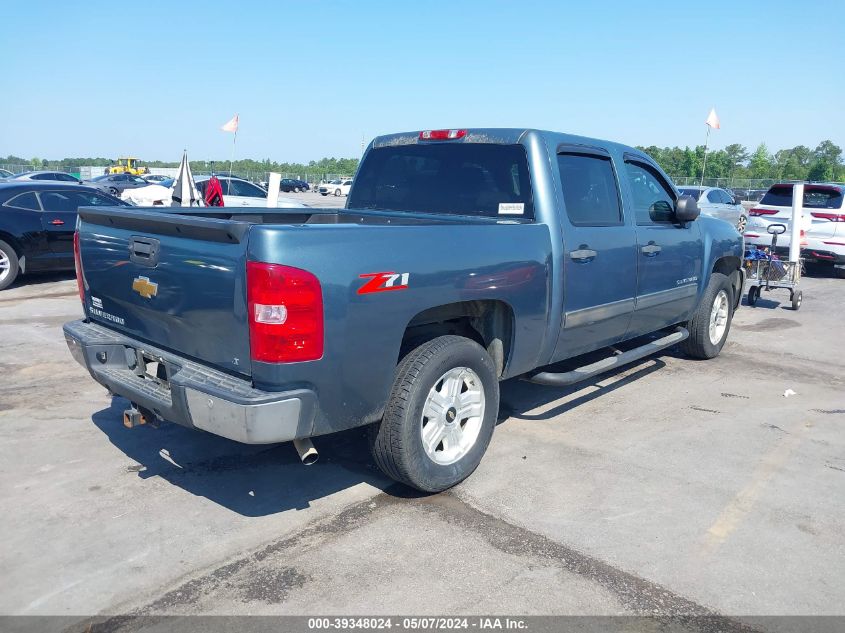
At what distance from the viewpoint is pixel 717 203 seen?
20688mm

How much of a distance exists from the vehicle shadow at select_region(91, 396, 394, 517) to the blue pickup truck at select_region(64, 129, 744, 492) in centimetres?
52

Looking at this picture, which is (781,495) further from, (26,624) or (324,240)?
(26,624)

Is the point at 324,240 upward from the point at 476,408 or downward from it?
upward

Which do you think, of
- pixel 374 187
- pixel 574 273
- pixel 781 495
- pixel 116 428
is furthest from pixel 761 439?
pixel 116 428

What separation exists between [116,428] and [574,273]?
3.29 m

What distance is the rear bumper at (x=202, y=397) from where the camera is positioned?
305 centimetres

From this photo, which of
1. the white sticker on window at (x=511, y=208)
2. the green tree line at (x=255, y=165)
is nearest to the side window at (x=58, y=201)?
the white sticker on window at (x=511, y=208)

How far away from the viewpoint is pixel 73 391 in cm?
571

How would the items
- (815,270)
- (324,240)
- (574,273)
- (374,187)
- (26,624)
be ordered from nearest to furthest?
(26,624) → (324,240) → (574,273) → (374,187) → (815,270)

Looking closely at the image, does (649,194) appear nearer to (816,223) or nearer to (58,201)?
(58,201)

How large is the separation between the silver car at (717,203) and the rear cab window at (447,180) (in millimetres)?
16023

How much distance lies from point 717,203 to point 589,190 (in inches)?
692

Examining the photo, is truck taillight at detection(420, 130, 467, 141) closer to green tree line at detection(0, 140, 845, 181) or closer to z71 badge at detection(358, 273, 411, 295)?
z71 badge at detection(358, 273, 411, 295)

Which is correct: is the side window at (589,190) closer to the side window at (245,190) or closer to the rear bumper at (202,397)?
the rear bumper at (202,397)
